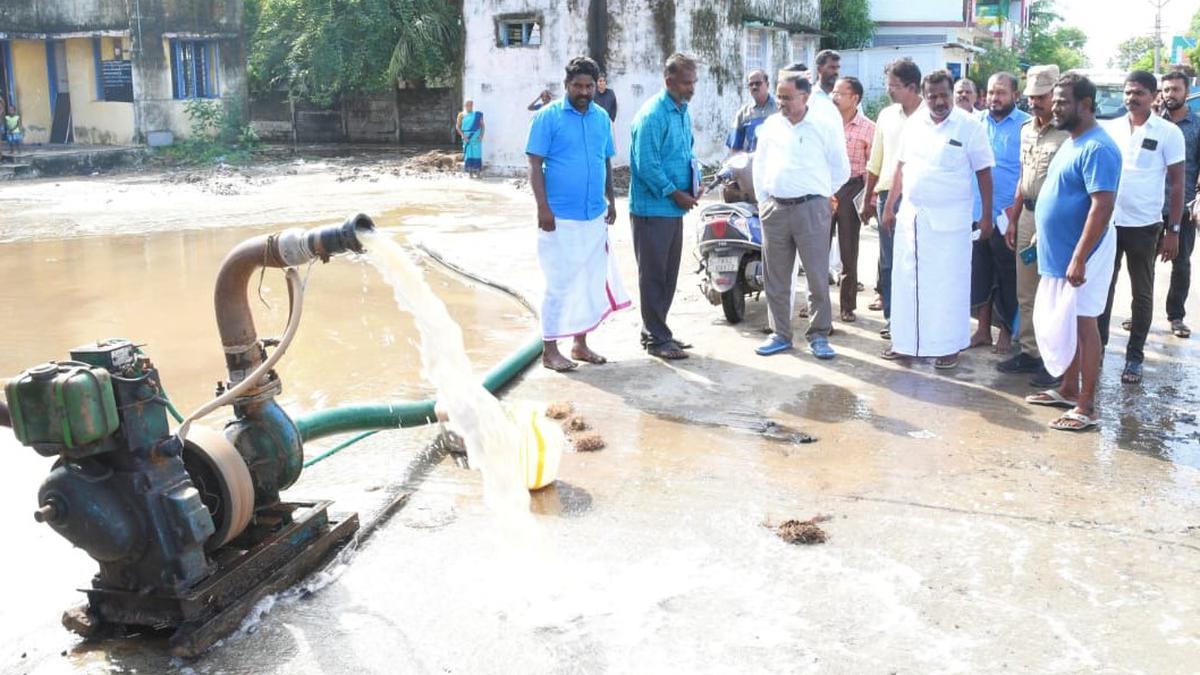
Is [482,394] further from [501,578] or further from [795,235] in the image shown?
[795,235]

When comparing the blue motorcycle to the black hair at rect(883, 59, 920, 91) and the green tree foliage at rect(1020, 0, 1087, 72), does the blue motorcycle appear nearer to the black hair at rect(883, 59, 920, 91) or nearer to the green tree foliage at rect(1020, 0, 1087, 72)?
the black hair at rect(883, 59, 920, 91)

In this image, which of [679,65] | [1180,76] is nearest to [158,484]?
[679,65]

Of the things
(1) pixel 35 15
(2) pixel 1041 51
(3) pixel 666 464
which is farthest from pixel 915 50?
Result: (3) pixel 666 464

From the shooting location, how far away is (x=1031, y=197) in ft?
21.0

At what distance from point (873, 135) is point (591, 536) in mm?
5221

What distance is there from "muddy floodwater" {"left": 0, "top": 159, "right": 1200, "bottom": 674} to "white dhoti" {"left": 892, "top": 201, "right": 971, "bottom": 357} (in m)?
0.26

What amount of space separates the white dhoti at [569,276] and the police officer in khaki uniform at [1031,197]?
261 cm

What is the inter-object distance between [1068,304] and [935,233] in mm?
1146

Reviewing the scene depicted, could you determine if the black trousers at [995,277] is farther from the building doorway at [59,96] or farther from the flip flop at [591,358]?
the building doorway at [59,96]

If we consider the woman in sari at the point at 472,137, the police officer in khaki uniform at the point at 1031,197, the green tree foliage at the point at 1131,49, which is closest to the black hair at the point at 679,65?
the police officer in khaki uniform at the point at 1031,197

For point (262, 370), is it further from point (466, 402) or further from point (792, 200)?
point (792, 200)

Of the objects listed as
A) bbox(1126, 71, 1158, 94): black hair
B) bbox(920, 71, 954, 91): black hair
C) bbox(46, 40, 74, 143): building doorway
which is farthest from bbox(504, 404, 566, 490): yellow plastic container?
bbox(46, 40, 74, 143): building doorway

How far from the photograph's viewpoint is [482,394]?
4.25m

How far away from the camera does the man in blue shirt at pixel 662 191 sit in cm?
685
